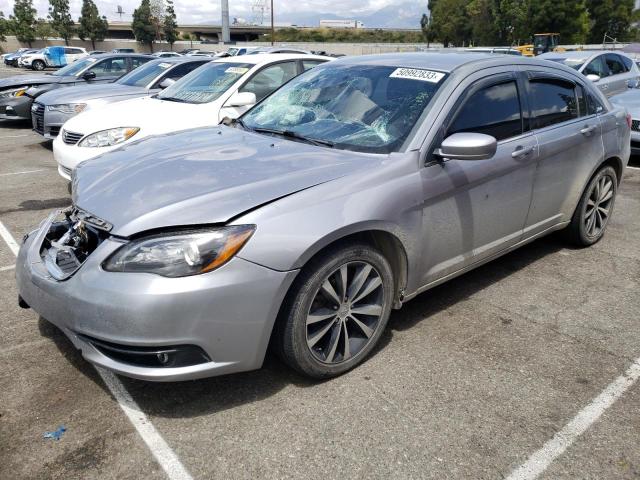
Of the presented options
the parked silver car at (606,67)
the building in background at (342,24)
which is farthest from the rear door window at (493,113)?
the building in background at (342,24)

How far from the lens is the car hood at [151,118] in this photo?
6.34m

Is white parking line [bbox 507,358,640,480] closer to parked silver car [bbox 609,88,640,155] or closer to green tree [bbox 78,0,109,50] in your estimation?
parked silver car [bbox 609,88,640,155]

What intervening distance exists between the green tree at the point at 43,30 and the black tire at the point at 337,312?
81.9 meters

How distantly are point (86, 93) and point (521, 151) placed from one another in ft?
25.1

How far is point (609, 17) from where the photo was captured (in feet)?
179

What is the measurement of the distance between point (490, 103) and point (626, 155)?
2218 millimetres

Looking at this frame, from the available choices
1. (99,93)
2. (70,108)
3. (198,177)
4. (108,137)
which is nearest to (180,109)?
(108,137)

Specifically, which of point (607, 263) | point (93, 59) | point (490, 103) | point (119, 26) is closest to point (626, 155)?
point (607, 263)

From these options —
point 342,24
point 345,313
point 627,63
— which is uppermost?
point 342,24

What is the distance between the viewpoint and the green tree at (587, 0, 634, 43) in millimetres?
54531

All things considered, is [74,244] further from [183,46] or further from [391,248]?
[183,46]

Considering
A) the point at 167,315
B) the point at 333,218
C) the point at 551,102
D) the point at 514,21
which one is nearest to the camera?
the point at 167,315

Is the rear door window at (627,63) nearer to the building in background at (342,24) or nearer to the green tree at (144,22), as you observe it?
the green tree at (144,22)

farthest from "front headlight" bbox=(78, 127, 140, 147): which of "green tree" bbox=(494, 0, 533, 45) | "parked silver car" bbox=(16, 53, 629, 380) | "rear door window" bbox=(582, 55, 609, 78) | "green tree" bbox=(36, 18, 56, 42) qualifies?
"green tree" bbox=(36, 18, 56, 42)
